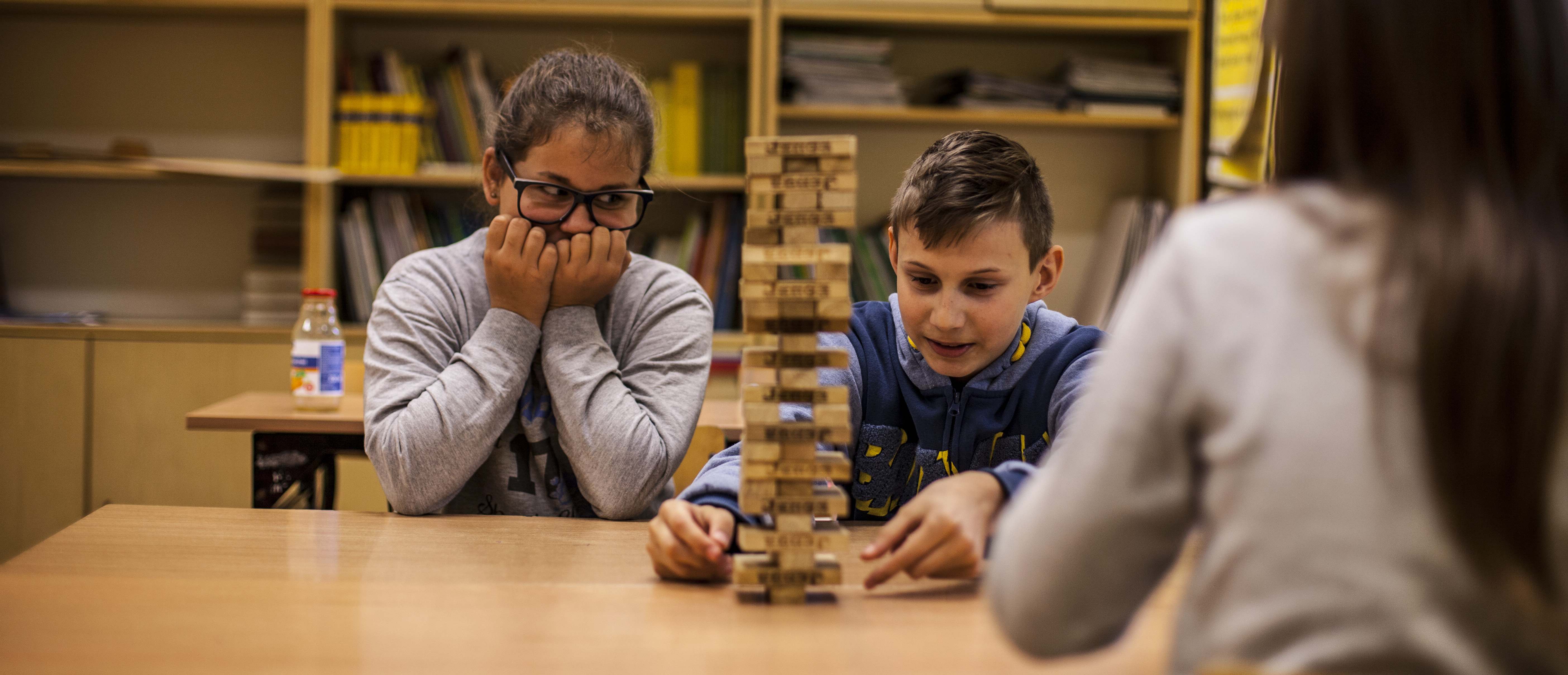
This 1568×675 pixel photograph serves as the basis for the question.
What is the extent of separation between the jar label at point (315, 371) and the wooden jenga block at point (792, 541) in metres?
1.55

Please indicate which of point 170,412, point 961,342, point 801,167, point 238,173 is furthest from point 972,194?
point 170,412

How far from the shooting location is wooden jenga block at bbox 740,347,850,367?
920mm

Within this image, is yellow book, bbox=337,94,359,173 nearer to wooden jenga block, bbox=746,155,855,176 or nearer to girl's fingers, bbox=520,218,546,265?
girl's fingers, bbox=520,218,546,265

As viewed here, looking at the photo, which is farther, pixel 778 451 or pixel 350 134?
pixel 350 134

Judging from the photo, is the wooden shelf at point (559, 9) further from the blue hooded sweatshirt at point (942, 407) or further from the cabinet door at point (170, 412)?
the blue hooded sweatshirt at point (942, 407)

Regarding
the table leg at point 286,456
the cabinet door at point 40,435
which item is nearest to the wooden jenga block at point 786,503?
the table leg at point 286,456

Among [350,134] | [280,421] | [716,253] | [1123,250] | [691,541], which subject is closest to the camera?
[691,541]

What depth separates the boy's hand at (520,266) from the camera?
4.91 ft

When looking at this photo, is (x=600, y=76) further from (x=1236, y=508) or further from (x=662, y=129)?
(x=662, y=129)

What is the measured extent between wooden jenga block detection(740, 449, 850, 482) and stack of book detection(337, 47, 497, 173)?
2.46m

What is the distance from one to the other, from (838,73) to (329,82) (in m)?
1.55

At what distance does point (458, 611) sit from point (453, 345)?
73cm

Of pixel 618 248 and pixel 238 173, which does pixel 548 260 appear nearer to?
pixel 618 248

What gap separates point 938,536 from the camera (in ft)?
3.10
